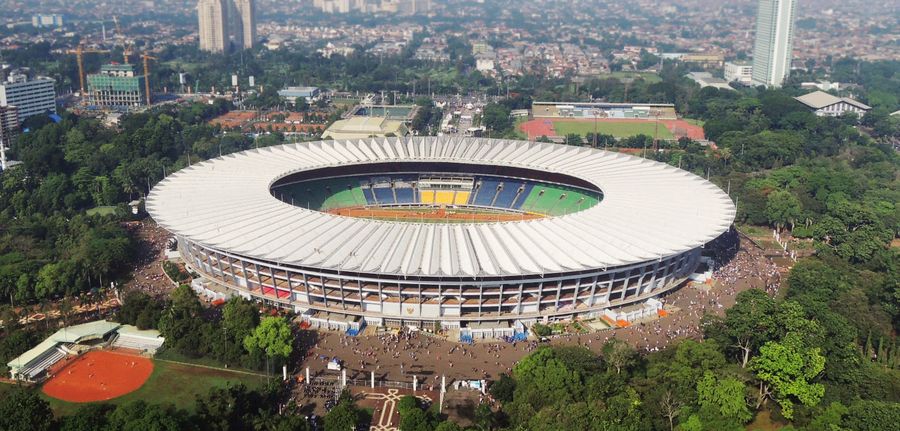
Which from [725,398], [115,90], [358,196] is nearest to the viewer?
[725,398]

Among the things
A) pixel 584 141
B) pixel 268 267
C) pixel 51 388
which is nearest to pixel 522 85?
pixel 584 141

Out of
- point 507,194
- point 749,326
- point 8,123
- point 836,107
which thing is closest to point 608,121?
point 836,107

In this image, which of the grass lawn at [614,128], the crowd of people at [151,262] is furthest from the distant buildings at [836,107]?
the crowd of people at [151,262]

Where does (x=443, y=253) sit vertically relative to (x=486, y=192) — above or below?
above

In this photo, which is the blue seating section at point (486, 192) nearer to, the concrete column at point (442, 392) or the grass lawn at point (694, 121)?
the concrete column at point (442, 392)

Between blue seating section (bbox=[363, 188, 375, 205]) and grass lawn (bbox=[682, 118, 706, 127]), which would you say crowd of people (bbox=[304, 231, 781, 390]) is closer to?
blue seating section (bbox=[363, 188, 375, 205])

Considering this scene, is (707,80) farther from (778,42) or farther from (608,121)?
(608,121)

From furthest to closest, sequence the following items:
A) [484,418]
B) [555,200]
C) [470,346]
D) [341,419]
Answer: [555,200] < [470,346] < [484,418] < [341,419]

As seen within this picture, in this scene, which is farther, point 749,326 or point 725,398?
point 749,326
